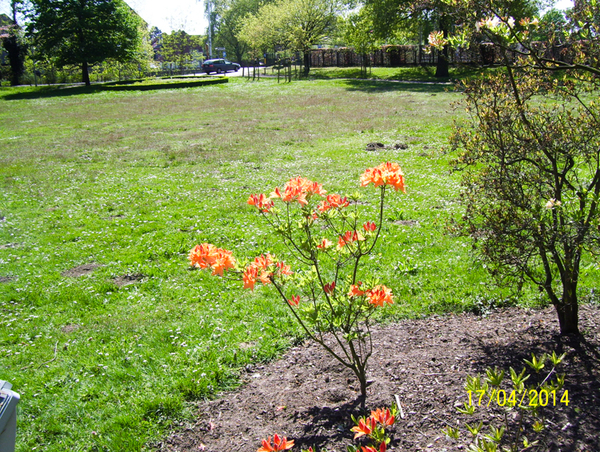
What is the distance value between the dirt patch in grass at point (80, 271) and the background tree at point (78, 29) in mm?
36647

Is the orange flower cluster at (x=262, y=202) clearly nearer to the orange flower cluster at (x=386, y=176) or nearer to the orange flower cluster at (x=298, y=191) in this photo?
the orange flower cluster at (x=298, y=191)

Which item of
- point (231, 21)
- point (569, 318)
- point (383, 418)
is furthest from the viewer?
point (231, 21)

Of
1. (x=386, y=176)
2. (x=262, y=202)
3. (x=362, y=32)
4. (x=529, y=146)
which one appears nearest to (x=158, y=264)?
(x=262, y=202)

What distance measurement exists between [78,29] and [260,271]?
41867mm

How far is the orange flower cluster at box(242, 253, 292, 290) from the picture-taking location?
8.61 ft

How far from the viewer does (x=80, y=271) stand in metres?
6.17

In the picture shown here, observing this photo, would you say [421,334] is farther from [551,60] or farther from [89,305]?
[89,305]

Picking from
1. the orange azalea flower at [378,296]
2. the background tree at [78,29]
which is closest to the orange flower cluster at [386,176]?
the orange azalea flower at [378,296]

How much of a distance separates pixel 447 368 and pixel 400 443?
82cm

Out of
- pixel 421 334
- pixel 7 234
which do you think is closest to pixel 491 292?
pixel 421 334

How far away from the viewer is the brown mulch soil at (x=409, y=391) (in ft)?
9.12

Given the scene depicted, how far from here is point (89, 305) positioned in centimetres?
525

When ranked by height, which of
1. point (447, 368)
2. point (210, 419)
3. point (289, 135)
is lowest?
point (210, 419)

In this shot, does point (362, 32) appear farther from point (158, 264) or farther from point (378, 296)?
point (378, 296)
